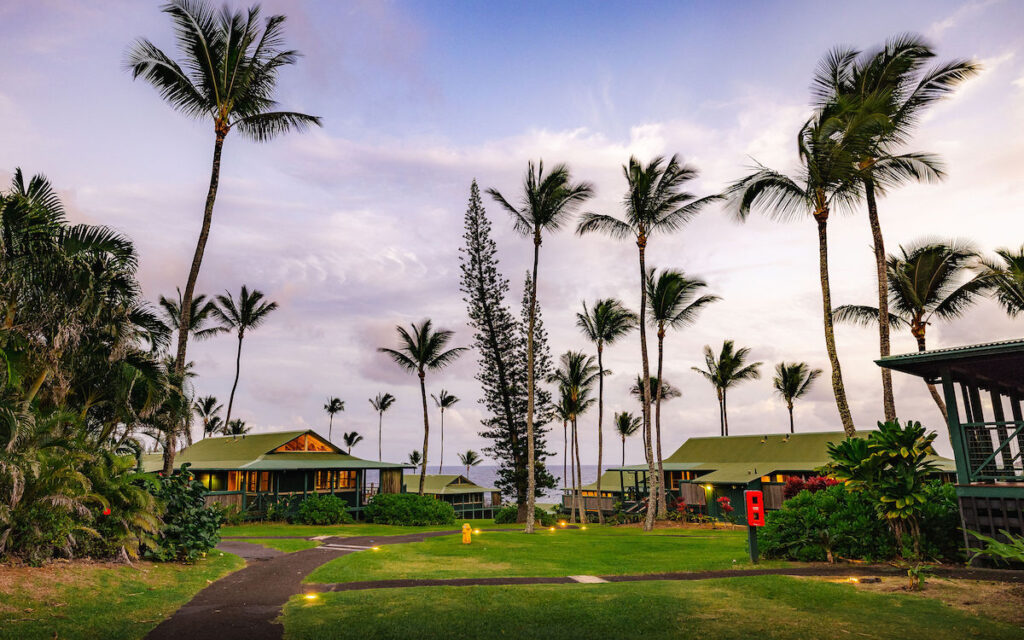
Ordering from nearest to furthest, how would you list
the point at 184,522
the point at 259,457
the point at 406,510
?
the point at 184,522 < the point at 406,510 < the point at 259,457

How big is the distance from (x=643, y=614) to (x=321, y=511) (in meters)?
24.8

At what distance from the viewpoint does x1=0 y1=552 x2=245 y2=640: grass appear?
7223 mm

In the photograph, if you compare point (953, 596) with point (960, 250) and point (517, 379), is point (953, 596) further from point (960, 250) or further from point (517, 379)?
point (517, 379)

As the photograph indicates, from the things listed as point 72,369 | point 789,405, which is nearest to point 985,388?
point 72,369

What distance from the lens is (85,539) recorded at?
1125 cm

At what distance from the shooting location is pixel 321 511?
29312 millimetres

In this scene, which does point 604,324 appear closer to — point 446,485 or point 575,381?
point 575,381

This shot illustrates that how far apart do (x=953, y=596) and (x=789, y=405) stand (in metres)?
43.1

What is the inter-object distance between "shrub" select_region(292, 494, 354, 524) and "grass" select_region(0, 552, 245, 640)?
1757cm

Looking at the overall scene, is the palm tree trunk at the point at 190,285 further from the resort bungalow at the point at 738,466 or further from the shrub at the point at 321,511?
the resort bungalow at the point at 738,466

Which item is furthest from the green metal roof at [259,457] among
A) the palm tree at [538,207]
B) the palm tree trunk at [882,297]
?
the palm tree trunk at [882,297]

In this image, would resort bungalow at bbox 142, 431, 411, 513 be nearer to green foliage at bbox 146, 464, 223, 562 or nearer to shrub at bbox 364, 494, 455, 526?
shrub at bbox 364, 494, 455, 526

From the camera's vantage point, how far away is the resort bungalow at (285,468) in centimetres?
3250

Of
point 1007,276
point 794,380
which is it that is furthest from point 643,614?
point 794,380
